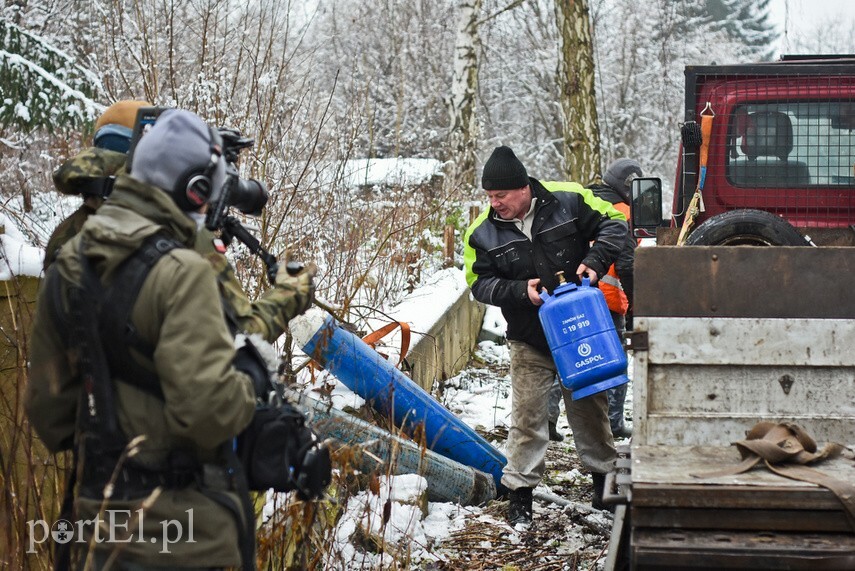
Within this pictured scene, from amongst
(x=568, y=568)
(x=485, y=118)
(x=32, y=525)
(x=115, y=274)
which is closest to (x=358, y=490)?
(x=568, y=568)

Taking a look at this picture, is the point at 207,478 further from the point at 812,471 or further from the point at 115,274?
the point at 812,471

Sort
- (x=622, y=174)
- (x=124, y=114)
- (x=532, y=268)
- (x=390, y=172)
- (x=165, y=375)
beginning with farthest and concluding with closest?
(x=390, y=172) → (x=622, y=174) → (x=532, y=268) → (x=124, y=114) → (x=165, y=375)

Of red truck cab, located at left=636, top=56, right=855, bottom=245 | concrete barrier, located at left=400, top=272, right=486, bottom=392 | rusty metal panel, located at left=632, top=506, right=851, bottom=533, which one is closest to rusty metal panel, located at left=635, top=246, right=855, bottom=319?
rusty metal panel, located at left=632, top=506, right=851, bottom=533

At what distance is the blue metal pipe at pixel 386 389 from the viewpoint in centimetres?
491

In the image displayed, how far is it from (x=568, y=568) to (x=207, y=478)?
2.64 m

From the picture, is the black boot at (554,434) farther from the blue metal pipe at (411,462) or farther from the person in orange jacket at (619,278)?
the blue metal pipe at (411,462)

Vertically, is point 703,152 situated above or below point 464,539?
above

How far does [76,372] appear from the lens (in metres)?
2.52

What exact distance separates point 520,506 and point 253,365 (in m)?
3.05

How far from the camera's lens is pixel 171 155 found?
8.15 ft

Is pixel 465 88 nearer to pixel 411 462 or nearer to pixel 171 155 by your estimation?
pixel 411 462

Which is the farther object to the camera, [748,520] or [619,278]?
[619,278]

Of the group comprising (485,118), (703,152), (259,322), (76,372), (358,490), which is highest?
(485,118)

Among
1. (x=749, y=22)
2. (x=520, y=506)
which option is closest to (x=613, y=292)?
(x=520, y=506)
